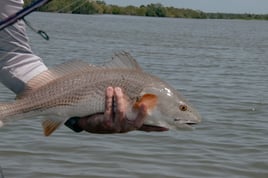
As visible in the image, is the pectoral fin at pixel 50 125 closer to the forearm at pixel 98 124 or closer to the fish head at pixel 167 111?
the forearm at pixel 98 124

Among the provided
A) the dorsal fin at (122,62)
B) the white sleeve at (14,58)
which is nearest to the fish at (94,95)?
the dorsal fin at (122,62)

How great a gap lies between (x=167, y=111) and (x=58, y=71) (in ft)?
2.05

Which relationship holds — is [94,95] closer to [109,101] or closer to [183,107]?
[109,101]

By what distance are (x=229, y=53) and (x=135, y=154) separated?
907 inches

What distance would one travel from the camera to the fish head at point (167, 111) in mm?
3783

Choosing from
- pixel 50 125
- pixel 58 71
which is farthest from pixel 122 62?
pixel 50 125

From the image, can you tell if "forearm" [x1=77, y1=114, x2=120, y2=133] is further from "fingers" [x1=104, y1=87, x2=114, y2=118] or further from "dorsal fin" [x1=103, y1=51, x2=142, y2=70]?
"dorsal fin" [x1=103, y1=51, x2=142, y2=70]

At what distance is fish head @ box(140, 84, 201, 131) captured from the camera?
3.78 m

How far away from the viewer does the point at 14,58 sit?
427 cm

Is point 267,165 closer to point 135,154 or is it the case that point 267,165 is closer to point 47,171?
point 135,154

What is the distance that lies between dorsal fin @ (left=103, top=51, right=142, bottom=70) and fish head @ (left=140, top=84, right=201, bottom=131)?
153mm

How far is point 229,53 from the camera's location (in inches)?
1264

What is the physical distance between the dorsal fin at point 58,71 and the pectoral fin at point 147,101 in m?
0.35

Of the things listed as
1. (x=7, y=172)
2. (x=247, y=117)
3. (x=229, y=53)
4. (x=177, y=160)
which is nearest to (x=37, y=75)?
(x=7, y=172)
